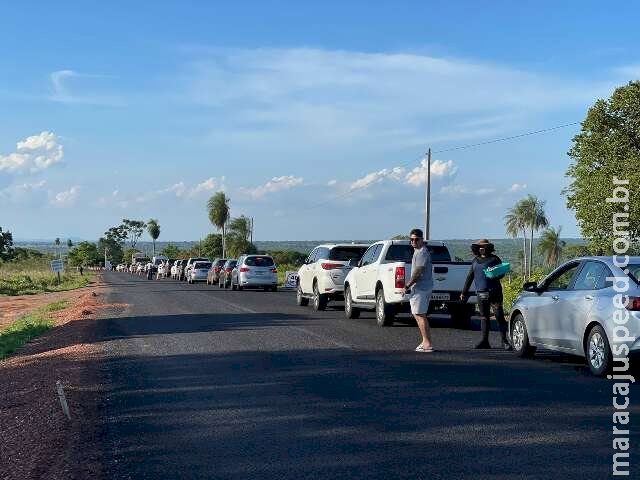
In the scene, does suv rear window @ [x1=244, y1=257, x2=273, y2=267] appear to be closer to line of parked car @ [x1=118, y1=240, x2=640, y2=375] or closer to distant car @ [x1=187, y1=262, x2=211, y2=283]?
line of parked car @ [x1=118, y1=240, x2=640, y2=375]

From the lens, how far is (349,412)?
855cm

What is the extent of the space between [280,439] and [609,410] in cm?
340

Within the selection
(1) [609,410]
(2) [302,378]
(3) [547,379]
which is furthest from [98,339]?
(1) [609,410]

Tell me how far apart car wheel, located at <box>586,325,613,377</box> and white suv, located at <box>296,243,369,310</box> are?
1182cm

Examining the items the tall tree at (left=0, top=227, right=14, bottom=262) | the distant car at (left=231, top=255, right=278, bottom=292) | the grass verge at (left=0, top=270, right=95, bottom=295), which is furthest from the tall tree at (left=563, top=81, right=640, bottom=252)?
the tall tree at (left=0, top=227, right=14, bottom=262)

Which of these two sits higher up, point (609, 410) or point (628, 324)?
point (628, 324)

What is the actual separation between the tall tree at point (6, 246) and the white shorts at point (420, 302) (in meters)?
60.7

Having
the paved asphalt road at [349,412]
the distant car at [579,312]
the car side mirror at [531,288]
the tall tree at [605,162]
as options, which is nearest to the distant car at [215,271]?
the tall tree at [605,162]

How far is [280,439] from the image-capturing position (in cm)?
741

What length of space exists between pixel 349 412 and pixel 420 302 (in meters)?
5.27

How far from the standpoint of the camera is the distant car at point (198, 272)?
53.9 m

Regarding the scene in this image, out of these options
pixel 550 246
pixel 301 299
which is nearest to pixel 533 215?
pixel 550 246

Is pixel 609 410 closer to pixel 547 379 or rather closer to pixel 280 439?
pixel 547 379

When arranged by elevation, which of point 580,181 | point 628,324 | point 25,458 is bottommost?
point 25,458
